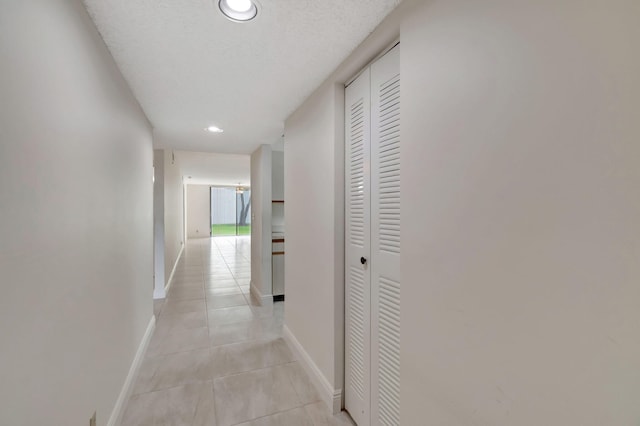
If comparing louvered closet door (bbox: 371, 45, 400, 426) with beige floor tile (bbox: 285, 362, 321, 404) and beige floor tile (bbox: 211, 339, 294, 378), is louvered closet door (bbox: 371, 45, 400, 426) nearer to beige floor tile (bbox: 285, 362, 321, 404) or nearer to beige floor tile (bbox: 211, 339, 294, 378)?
beige floor tile (bbox: 285, 362, 321, 404)

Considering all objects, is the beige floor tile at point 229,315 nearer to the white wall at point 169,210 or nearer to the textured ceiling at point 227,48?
the white wall at point 169,210

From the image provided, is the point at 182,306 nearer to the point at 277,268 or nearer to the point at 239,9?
the point at 277,268

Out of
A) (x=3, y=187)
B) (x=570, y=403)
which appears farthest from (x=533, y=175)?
(x=3, y=187)

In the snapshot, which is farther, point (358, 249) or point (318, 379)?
point (318, 379)

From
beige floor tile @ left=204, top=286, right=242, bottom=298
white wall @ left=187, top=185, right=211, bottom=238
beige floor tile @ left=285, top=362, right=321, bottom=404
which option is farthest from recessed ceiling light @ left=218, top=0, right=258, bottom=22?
white wall @ left=187, top=185, right=211, bottom=238

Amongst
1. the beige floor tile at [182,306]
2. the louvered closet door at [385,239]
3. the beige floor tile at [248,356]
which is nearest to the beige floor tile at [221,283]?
the beige floor tile at [182,306]

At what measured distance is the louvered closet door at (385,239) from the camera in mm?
1356

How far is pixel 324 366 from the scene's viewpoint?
6.57ft

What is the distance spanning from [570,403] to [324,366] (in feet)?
5.21

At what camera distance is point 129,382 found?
197cm

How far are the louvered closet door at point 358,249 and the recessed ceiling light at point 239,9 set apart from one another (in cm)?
68

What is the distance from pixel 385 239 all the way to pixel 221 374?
1.83 m

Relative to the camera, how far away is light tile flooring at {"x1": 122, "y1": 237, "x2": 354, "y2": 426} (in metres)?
1.81

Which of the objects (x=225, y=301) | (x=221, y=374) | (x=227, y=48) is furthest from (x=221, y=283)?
(x=227, y=48)
